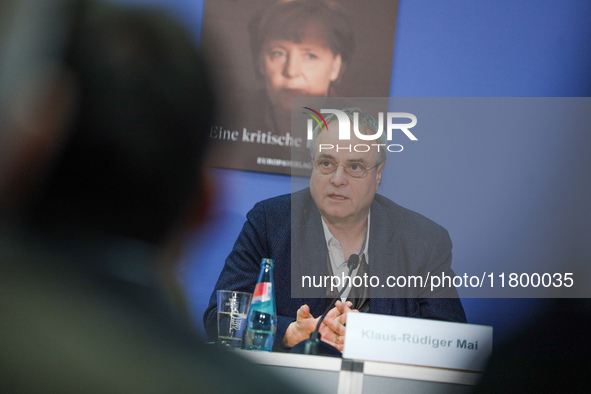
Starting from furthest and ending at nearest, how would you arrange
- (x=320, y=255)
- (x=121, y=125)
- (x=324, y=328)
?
(x=320, y=255)
(x=324, y=328)
(x=121, y=125)

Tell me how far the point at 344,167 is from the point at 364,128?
→ 7.1 inches

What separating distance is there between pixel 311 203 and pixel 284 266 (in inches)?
12.3

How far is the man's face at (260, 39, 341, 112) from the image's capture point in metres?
2.62

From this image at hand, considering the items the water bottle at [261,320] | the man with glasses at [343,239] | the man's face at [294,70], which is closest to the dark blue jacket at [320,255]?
the man with glasses at [343,239]

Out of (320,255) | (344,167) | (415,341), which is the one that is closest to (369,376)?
(415,341)

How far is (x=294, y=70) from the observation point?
263 cm

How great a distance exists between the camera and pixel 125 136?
41 centimetres

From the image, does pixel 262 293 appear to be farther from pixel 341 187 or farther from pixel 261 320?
pixel 341 187

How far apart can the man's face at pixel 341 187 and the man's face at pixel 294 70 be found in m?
0.21

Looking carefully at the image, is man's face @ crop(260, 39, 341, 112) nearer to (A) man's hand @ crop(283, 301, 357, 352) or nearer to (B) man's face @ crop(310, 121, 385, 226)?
(B) man's face @ crop(310, 121, 385, 226)

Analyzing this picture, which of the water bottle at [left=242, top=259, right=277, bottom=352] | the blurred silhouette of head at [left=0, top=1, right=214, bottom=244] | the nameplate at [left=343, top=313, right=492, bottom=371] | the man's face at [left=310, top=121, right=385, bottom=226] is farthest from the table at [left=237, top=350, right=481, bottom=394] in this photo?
the man's face at [left=310, top=121, right=385, bottom=226]

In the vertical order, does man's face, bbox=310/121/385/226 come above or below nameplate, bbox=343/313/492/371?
above

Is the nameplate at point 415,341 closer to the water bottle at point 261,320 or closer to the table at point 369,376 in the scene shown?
the table at point 369,376

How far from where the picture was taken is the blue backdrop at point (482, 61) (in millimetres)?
2621
